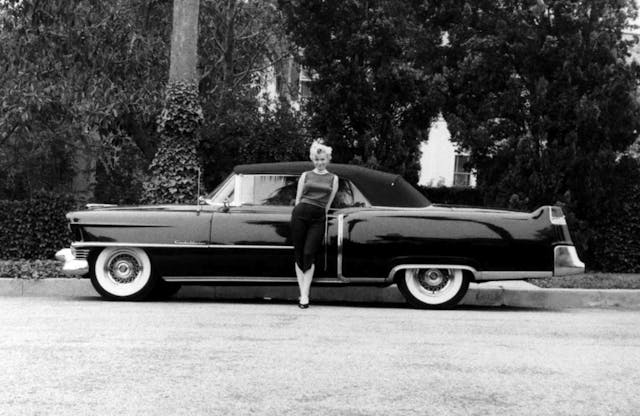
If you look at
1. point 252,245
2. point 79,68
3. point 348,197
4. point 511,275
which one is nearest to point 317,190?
point 348,197

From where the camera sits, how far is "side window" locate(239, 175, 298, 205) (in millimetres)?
9805

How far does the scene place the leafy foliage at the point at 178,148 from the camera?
1405 centimetres

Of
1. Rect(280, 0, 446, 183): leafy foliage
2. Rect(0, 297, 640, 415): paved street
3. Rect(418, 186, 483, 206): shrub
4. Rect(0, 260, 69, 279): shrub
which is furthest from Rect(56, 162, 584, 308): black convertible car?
Rect(418, 186, 483, 206): shrub

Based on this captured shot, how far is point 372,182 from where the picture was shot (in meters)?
9.77

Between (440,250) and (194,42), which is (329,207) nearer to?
(440,250)

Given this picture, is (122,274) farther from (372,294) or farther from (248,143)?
(248,143)

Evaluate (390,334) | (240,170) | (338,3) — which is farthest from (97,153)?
(390,334)

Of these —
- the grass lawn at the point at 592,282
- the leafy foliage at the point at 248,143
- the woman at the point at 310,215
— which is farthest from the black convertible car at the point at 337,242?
the leafy foliage at the point at 248,143

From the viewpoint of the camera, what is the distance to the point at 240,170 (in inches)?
392

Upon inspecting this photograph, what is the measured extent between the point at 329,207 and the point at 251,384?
14.2 ft

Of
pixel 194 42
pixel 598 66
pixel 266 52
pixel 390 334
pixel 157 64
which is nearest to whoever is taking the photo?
pixel 390 334

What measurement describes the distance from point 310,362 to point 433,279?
12.6 ft

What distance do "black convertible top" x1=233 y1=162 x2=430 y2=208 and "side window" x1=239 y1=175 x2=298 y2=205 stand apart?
64 millimetres

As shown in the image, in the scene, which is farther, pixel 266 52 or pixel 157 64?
pixel 266 52
